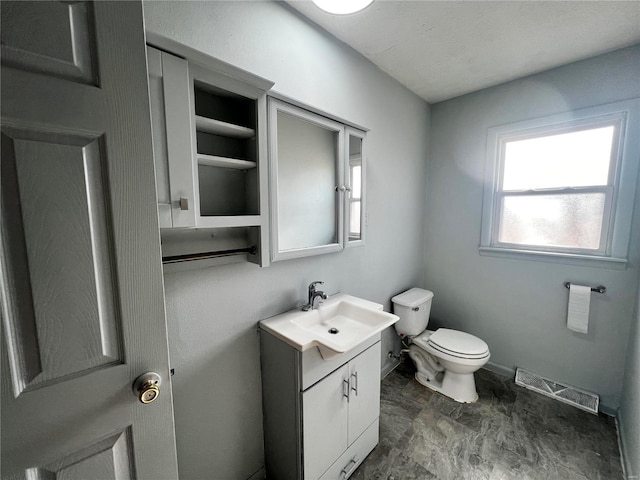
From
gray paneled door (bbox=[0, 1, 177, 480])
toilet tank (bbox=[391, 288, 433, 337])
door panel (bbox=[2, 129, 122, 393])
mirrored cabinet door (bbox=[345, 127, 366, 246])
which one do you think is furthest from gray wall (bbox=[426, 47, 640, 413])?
door panel (bbox=[2, 129, 122, 393])

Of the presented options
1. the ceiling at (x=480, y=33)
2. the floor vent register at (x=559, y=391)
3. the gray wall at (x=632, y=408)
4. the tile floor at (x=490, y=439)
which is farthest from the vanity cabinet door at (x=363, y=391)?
the ceiling at (x=480, y=33)

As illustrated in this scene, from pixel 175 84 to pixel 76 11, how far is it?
306 mm

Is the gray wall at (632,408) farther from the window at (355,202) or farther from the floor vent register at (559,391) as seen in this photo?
the window at (355,202)

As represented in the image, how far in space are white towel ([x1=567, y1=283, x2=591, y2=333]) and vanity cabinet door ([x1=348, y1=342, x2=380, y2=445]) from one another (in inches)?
62.8

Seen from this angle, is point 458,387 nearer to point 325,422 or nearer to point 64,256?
point 325,422

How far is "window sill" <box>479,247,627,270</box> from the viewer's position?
1719mm

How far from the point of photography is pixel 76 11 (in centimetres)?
52

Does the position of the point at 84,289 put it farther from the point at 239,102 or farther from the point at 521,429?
the point at 521,429

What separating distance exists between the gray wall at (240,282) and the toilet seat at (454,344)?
83 cm

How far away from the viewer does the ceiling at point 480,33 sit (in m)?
1.32

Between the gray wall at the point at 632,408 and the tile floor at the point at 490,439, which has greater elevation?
the gray wall at the point at 632,408

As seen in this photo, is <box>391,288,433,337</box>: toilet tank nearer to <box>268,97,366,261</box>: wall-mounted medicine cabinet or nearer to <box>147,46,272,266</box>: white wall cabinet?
<box>268,97,366,261</box>: wall-mounted medicine cabinet

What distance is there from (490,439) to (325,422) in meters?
1.21

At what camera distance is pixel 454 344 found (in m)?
1.95
